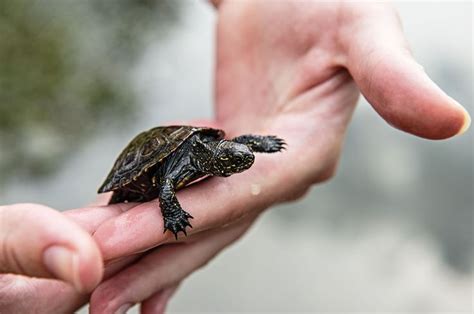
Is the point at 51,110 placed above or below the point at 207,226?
below

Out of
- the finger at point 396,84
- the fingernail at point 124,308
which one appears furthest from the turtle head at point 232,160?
the fingernail at point 124,308

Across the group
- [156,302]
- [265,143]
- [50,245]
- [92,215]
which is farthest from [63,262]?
[156,302]

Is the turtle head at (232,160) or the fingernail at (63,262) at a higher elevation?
the fingernail at (63,262)

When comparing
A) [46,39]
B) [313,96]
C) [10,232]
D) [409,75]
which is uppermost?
[10,232]

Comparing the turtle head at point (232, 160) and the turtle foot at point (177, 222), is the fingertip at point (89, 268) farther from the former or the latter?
the turtle head at point (232, 160)

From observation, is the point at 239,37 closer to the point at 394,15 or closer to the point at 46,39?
the point at 394,15

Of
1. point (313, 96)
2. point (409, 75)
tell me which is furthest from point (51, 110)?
point (409, 75)

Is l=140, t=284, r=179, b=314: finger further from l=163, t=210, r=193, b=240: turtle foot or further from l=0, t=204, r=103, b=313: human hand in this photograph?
l=0, t=204, r=103, b=313: human hand
